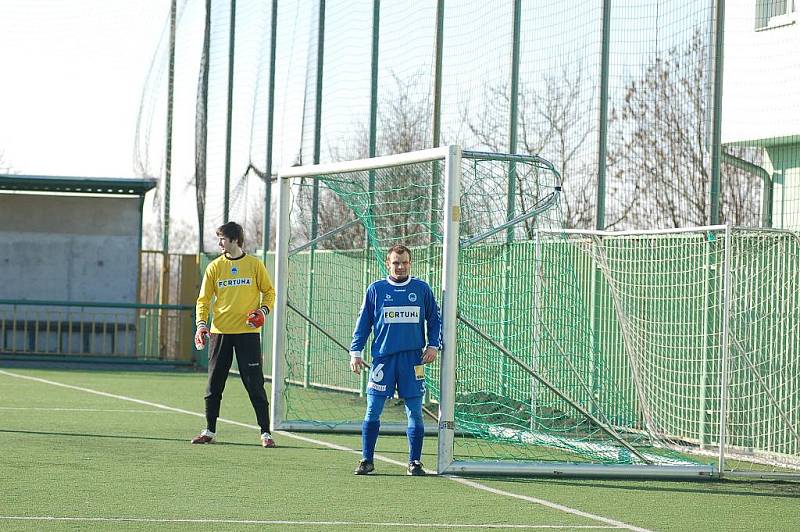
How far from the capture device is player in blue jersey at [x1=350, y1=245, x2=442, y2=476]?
35.5ft

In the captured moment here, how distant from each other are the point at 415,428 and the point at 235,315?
2.66 metres

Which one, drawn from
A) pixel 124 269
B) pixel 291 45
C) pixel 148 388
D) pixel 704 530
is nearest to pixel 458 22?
pixel 291 45

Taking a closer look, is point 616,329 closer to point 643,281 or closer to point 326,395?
point 643,281

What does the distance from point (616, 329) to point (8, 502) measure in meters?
7.44

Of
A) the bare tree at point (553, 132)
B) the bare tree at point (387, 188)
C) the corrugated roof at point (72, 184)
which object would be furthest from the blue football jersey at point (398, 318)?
the corrugated roof at point (72, 184)

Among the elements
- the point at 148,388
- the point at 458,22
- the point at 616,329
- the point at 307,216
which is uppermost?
the point at 458,22

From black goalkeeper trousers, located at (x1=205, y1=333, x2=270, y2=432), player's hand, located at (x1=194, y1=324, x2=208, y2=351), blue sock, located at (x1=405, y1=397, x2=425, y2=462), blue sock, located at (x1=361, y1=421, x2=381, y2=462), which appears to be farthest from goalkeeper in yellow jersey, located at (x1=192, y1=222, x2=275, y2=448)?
blue sock, located at (x1=405, y1=397, x2=425, y2=462)

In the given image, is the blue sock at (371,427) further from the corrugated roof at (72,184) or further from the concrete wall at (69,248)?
the concrete wall at (69,248)

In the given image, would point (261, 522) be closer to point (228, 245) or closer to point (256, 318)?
point (256, 318)

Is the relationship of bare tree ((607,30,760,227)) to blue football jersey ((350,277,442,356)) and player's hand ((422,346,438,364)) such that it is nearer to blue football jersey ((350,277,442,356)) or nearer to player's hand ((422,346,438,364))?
blue football jersey ((350,277,442,356))

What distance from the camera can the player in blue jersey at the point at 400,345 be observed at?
10.8 m

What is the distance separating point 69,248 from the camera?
27016mm

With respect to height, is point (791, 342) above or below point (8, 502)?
above

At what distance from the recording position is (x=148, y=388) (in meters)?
20.5
